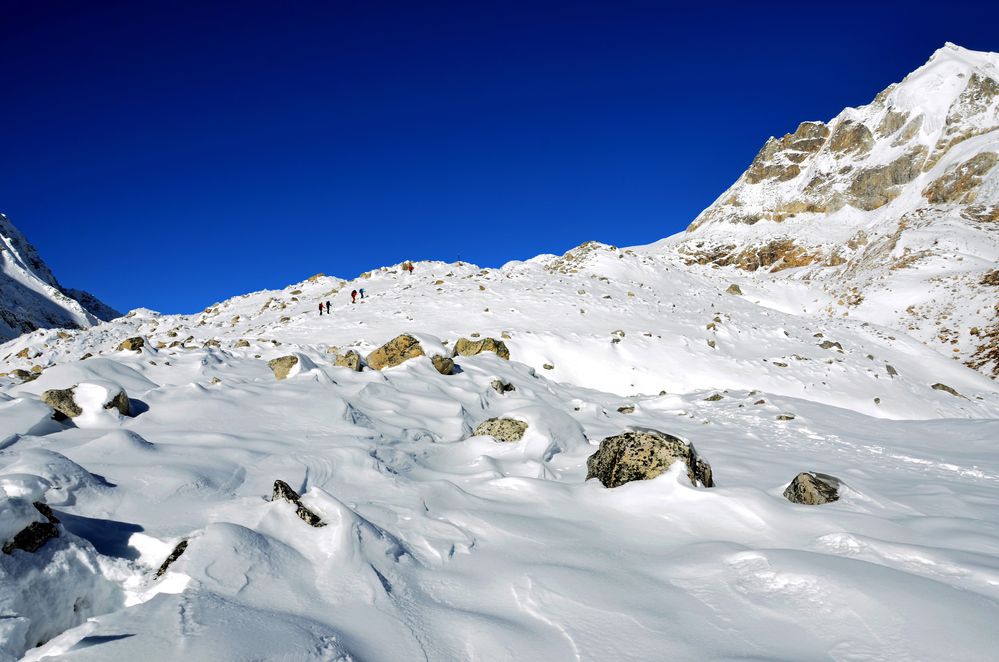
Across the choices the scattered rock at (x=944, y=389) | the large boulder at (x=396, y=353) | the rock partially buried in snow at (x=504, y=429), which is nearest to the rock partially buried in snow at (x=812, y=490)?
the rock partially buried in snow at (x=504, y=429)

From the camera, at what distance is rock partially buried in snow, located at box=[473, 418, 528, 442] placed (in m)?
7.02

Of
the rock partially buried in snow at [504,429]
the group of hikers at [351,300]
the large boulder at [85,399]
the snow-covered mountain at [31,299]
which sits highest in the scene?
the snow-covered mountain at [31,299]

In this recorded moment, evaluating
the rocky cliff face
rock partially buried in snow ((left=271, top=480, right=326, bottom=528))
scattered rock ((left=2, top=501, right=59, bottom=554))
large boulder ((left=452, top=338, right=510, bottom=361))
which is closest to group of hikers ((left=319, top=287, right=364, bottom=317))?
large boulder ((left=452, top=338, right=510, bottom=361))

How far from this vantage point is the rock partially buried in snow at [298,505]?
3.67 metres

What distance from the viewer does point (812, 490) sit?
5133 mm

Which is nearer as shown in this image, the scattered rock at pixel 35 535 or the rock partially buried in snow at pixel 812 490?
the scattered rock at pixel 35 535

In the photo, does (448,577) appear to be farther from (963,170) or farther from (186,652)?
(963,170)

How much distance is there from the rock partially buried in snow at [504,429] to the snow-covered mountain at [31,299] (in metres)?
80.1

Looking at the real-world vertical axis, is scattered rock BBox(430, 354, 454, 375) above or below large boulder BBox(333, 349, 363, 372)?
above

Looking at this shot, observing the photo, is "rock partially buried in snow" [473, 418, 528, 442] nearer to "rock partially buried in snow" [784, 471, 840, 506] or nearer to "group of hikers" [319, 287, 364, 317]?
"rock partially buried in snow" [784, 471, 840, 506]

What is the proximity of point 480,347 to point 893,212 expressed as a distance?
51.9 meters

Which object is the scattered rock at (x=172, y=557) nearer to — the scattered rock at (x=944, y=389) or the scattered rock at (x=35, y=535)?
the scattered rock at (x=35, y=535)

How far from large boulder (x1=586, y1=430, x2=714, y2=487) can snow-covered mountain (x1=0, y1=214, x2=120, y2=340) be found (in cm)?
8229

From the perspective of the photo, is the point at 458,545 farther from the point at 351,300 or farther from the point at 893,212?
the point at 893,212
